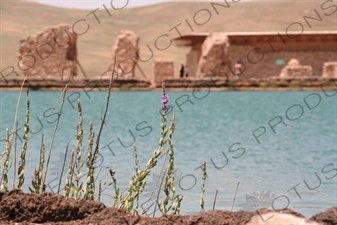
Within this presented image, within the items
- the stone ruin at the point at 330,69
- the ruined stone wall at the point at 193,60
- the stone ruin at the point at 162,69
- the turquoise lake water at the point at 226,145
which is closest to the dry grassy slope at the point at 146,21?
the ruined stone wall at the point at 193,60

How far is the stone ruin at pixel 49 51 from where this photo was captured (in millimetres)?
36656

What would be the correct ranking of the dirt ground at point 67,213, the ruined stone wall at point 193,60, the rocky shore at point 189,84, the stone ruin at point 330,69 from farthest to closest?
the ruined stone wall at point 193,60
the stone ruin at point 330,69
the rocky shore at point 189,84
the dirt ground at point 67,213

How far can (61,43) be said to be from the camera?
120 feet

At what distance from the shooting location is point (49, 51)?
36812 mm

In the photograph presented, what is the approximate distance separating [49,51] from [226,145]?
21.1 meters

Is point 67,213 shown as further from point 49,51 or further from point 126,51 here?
point 126,51

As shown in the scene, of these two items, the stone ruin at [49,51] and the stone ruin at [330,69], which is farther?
the stone ruin at [330,69]

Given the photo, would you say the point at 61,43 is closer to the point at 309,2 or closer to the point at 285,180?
the point at 285,180

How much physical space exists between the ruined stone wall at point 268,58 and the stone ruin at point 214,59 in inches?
69.2

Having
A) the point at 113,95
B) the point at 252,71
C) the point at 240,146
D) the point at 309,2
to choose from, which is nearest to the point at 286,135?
the point at 240,146

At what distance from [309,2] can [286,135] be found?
82.8 metres

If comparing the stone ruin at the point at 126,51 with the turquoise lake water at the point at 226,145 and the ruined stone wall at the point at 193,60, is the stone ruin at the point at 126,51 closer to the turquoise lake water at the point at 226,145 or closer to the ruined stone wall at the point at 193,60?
the ruined stone wall at the point at 193,60

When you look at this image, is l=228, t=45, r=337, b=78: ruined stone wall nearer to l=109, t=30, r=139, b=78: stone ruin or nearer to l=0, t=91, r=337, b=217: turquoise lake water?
l=109, t=30, r=139, b=78: stone ruin

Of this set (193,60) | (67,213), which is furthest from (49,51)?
(67,213)
